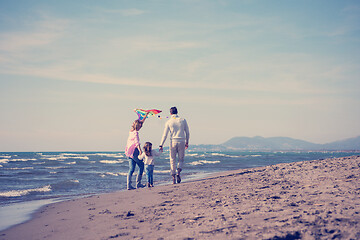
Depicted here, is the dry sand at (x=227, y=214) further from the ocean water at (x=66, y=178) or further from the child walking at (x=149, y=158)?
the child walking at (x=149, y=158)

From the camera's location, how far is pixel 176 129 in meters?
8.48

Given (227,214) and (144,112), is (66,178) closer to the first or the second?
(144,112)

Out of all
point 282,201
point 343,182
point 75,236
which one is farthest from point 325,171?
point 75,236

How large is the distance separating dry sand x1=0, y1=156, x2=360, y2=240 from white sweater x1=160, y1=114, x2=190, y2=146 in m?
2.12

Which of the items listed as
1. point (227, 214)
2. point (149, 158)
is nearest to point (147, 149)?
point (149, 158)

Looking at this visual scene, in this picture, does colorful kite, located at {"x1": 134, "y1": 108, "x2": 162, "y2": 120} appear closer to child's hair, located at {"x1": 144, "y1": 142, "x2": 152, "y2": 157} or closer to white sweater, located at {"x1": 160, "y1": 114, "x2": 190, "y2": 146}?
child's hair, located at {"x1": 144, "y1": 142, "x2": 152, "y2": 157}

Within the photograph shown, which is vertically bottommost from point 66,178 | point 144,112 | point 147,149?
point 66,178

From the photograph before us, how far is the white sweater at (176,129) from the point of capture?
27.8 feet

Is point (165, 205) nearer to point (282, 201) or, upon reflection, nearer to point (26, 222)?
point (282, 201)

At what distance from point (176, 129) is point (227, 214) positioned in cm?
451

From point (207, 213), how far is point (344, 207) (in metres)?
1.74

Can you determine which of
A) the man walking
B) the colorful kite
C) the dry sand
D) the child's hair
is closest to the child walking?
the child's hair

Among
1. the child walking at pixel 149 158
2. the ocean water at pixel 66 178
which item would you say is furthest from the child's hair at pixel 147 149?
the ocean water at pixel 66 178

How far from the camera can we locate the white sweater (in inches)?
333
